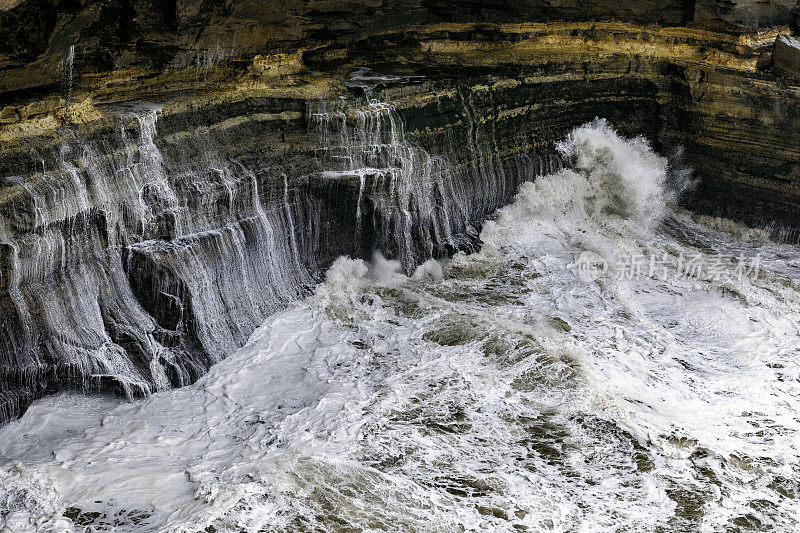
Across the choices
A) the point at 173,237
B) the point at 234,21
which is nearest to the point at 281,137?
the point at 234,21

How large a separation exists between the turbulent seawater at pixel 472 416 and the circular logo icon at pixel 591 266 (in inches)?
1.1

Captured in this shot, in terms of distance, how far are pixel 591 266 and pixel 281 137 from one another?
11.6 ft

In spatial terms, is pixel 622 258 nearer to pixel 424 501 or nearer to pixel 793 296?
pixel 793 296

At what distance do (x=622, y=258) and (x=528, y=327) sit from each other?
2222 mm

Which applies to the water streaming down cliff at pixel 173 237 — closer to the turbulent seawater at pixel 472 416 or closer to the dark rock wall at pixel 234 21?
the turbulent seawater at pixel 472 416

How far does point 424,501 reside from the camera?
573 cm

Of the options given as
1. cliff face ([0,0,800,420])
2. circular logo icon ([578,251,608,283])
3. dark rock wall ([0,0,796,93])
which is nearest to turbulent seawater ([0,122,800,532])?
circular logo icon ([578,251,608,283])

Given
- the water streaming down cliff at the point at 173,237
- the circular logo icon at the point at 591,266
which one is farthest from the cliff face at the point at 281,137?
the circular logo icon at the point at 591,266

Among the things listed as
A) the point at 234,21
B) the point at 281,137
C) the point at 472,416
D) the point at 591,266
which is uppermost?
the point at 234,21

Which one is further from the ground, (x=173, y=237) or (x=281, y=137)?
(x=281, y=137)

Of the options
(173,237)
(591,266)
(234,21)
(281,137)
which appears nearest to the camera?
(173,237)

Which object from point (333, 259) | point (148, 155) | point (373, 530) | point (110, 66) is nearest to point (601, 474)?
point (373, 530)

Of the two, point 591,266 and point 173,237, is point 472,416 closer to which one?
point 173,237

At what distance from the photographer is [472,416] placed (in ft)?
21.8
